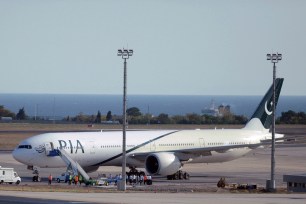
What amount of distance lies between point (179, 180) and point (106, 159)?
6.93m

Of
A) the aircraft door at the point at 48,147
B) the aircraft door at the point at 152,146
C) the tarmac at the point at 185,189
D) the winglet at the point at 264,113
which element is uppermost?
the winglet at the point at 264,113

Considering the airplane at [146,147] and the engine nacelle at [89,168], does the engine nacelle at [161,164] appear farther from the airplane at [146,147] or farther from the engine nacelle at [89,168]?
the engine nacelle at [89,168]

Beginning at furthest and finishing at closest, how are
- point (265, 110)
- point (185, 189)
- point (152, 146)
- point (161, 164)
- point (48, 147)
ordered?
point (265, 110) < point (152, 146) < point (161, 164) < point (48, 147) < point (185, 189)

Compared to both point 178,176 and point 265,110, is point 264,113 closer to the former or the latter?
point 265,110

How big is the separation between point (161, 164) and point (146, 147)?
8.83ft

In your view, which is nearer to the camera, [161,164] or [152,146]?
[161,164]

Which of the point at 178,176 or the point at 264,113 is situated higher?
the point at 264,113

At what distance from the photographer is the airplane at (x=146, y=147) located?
83250mm

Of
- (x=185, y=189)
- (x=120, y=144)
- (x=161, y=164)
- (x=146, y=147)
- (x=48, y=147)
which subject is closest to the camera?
(x=185, y=189)

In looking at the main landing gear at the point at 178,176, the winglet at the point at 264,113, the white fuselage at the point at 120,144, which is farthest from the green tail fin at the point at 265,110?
the main landing gear at the point at 178,176

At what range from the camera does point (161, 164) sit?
8638cm

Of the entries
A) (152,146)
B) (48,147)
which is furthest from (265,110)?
(48,147)

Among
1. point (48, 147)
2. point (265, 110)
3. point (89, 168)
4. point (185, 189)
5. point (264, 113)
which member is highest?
point (265, 110)

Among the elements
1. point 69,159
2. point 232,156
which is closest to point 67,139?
point 69,159
